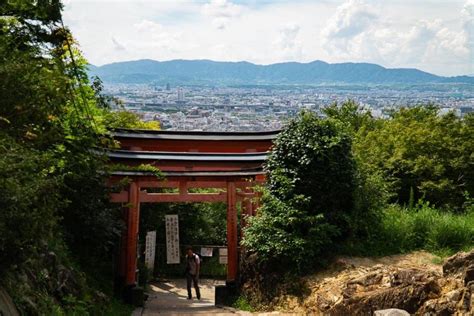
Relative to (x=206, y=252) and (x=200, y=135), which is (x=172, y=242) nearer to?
(x=206, y=252)

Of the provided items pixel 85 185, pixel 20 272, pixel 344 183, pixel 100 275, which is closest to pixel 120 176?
pixel 85 185

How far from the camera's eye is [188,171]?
1427 centimetres

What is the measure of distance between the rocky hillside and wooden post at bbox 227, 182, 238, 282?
2600 millimetres

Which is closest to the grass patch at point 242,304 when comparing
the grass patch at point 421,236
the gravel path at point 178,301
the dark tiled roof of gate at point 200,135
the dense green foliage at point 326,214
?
the gravel path at point 178,301

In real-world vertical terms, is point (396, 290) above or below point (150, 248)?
above

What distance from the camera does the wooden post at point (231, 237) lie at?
1376cm

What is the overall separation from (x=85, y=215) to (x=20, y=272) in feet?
15.0

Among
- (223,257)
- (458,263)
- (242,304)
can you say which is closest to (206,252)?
(223,257)

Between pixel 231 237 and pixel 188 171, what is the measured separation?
194 cm

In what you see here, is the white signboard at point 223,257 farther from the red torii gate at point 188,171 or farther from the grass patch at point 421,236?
the grass patch at point 421,236

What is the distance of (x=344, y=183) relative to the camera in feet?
41.0

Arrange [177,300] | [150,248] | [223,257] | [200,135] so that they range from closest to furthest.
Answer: [177,300] → [223,257] → [200,135] → [150,248]

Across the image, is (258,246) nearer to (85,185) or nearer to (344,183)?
(344,183)

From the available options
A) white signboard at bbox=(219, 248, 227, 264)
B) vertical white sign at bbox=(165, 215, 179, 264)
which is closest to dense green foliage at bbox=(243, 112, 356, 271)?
white signboard at bbox=(219, 248, 227, 264)
